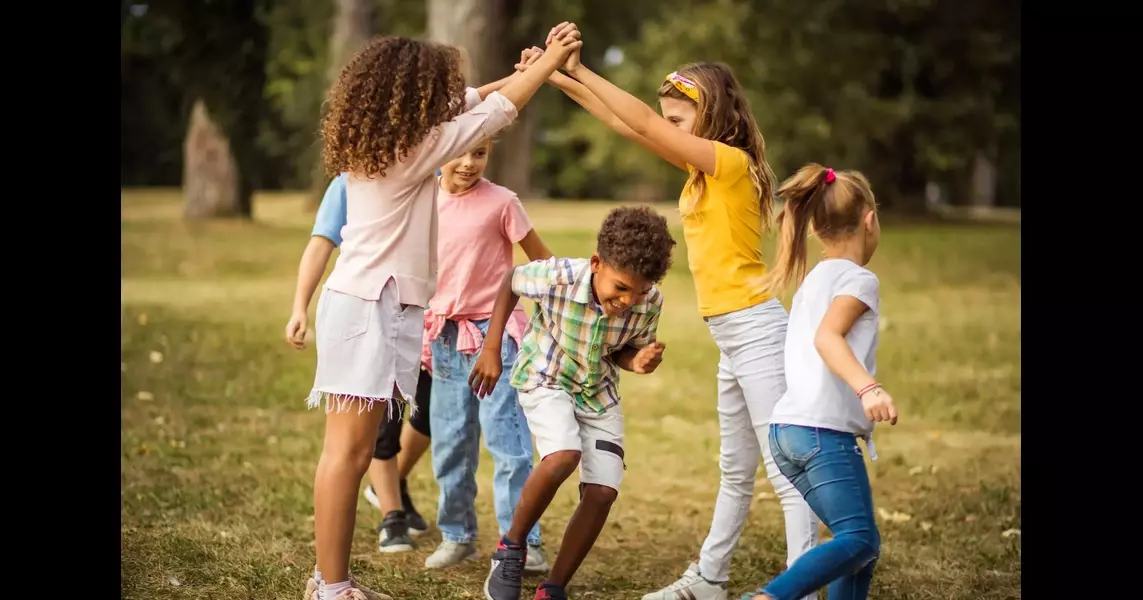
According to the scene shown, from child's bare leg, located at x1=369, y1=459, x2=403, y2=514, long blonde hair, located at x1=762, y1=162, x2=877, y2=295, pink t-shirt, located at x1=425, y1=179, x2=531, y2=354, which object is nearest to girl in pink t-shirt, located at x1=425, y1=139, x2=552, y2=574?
pink t-shirt, located at x1=425, y1=179, x2=531, y2=354

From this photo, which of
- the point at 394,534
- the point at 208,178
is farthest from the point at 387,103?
the point at 208,178

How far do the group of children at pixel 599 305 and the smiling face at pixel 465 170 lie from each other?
50cm

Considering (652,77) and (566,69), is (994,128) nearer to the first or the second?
(652,77)

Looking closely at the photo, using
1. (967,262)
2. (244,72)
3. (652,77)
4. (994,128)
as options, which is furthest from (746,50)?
(244,72)

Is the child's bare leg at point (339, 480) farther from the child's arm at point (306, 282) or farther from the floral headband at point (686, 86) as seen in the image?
the floral headband at point (686, 86)

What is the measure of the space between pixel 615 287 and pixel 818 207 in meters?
0.65

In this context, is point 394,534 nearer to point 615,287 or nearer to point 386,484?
point 386,484

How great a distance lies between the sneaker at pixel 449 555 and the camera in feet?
15.8

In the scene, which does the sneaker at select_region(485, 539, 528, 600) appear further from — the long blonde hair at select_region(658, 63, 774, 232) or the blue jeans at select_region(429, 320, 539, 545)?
the long blonde hair at select_region(658, 63, 774, 232)

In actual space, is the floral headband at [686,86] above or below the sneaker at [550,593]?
above

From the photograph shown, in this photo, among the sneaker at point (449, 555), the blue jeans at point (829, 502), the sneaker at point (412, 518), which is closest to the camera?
the blue jeans at point (829, 502)

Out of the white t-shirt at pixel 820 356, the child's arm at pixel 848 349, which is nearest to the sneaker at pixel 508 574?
the white t-shirt at pixel 820 356

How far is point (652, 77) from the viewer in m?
22.9

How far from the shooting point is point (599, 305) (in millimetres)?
4020
